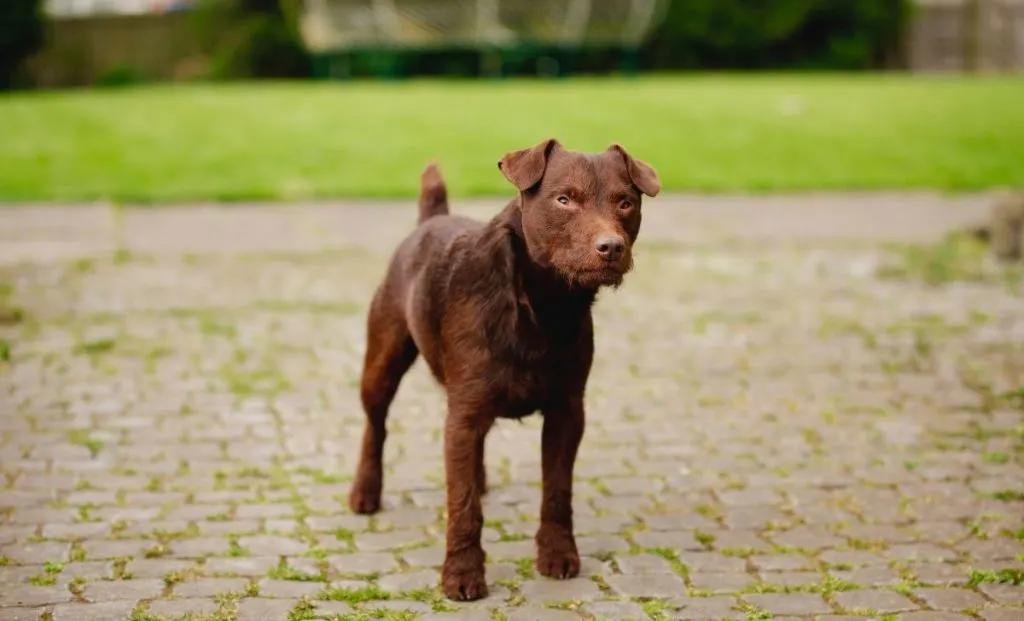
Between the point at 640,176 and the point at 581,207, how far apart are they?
0.82 ft

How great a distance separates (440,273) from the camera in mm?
4930

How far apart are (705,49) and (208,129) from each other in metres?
12.2

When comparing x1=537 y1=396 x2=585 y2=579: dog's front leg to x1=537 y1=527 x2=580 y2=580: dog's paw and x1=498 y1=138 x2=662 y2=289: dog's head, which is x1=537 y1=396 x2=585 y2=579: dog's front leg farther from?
x1=498 y1=138 x2=662 y2=289: dog's head

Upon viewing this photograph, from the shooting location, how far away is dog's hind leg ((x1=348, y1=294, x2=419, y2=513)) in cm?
538

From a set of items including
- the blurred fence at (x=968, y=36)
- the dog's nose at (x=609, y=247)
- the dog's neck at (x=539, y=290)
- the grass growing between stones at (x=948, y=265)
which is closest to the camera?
the dog's nose at (x=609, y=247)

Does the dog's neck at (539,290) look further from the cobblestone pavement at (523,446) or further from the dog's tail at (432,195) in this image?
the cobblestone pavement at (523,446)

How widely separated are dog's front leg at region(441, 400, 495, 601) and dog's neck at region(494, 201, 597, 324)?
0.42 m

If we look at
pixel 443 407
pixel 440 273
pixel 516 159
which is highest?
pixel 516 159

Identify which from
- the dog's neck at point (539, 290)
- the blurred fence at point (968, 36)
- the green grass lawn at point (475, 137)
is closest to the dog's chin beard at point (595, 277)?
the dog's neck at point (539, 290)

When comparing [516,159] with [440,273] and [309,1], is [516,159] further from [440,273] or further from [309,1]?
[309,1]

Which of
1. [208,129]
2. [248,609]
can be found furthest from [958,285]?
[208,129]

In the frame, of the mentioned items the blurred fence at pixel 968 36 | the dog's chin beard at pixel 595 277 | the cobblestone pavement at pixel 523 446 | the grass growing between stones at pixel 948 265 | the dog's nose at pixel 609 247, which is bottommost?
the cobblestone pavement at pixel 523 446

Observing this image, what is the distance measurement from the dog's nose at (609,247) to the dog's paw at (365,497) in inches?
70.8

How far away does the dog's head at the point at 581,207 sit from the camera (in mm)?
4293
